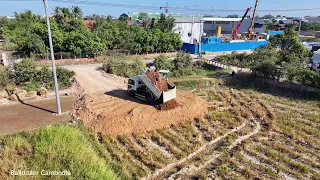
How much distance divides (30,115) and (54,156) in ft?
21.6

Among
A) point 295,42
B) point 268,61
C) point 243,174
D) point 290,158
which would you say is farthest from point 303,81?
point 243,174

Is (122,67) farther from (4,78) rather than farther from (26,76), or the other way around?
(4,78)

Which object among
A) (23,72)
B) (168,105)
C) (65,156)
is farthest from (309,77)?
(23,72)

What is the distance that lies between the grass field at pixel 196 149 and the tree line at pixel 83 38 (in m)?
16.5

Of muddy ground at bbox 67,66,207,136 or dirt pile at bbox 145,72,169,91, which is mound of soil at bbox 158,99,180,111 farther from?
A: dirt pile at bbox 145,72,169,91

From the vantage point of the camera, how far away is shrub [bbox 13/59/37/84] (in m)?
18.8

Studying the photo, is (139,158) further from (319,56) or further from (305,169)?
(319,56)

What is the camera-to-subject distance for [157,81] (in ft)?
50.1

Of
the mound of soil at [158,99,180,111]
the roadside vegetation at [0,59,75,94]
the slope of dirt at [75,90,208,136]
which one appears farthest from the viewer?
the roadside vegetation at [0,59,75,94]

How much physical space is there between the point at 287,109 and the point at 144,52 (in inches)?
792

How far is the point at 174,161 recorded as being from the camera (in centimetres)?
1057

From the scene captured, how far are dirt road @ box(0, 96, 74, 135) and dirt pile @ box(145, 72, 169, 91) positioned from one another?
5173 millimetres

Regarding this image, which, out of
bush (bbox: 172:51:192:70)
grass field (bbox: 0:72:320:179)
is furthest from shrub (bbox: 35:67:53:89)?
bush (bbox: 172:51:192:70)

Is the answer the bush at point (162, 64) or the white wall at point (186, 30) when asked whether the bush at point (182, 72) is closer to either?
the bush at point (162, 64)
